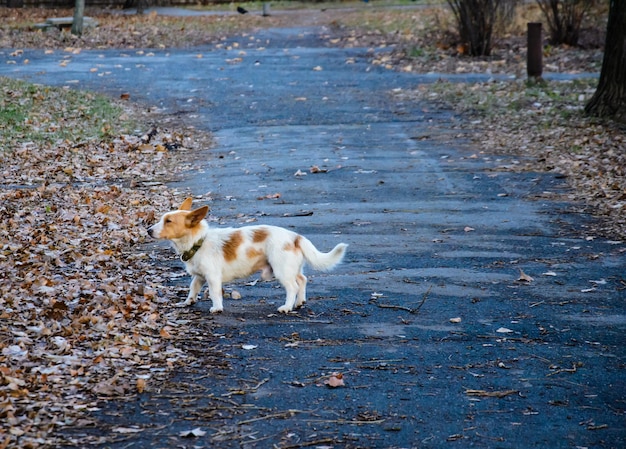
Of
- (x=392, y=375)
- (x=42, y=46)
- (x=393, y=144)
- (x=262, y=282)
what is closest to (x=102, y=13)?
(x=42, y=46)

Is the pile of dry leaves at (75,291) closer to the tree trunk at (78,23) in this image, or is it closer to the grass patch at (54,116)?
the grass patch at (54,116)

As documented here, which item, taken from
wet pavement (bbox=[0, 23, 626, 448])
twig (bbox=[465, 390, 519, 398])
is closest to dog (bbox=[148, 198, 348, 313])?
wet pavement (bbox=[0, 23, 626, 448])

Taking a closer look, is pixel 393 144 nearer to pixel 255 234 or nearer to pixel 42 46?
pixel 255 234

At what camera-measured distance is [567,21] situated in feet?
84.1

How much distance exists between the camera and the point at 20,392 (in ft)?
17.4

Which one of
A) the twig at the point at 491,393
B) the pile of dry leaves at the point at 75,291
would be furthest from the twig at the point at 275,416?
the twig at the point at 491,393

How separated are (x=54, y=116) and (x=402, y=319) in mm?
11070

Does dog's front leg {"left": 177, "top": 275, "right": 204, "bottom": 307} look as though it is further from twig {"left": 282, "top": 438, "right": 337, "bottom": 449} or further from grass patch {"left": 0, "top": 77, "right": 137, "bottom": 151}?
grass patch {"left": 0, "top": 77, "right": 137, "bottom": 151}

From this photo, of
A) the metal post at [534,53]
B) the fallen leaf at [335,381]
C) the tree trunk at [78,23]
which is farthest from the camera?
the tree trunk at [78,23]

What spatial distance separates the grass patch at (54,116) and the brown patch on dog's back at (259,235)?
7.73 metres

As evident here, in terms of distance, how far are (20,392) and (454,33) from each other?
2246 cm

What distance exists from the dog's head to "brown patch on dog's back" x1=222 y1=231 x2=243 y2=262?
10.6 inches

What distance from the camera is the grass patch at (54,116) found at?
48.4 feet

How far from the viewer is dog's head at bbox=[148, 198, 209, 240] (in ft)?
23.0
